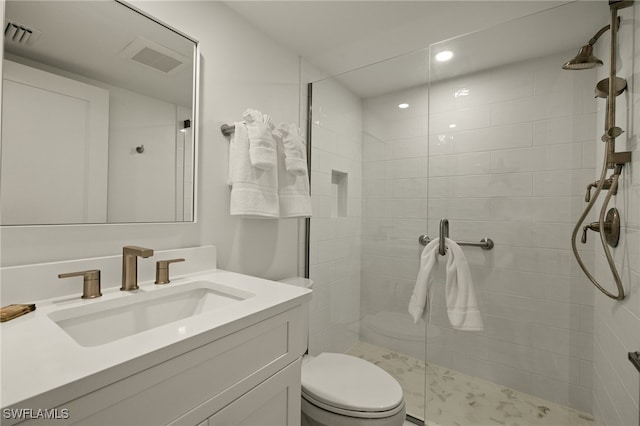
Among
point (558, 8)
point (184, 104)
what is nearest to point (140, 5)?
point (184, 104)

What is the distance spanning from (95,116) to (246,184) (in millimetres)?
567

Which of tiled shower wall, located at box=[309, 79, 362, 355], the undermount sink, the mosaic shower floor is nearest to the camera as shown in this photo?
A: the undermount sink

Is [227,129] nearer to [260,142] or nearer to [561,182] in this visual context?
[260,142]

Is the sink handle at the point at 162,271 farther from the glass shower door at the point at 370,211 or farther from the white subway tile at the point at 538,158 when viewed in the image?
the white subway tile at the point at 538,158

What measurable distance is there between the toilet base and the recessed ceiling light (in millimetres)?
1797

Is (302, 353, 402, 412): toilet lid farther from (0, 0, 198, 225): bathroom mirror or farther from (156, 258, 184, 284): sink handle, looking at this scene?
(0, 0, 198, 225): bathroom mirror

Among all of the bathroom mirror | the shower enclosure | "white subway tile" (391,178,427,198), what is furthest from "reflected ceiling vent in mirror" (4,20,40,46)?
"white subway tile" (391,178,427,198)

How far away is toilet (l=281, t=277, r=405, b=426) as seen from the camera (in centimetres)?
114

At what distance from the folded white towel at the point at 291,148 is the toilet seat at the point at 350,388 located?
3.20 ft

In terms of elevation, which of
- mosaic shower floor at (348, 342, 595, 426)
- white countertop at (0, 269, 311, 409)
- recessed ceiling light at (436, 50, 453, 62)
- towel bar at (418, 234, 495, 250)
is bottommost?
mosaic shower floor at (348, 342, 595, 426)

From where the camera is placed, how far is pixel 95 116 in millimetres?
980

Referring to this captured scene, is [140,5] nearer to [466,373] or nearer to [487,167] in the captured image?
[487,167]

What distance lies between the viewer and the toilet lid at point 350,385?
117 centimetres

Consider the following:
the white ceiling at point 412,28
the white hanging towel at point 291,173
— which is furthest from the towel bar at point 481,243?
the white ceiling at point 412,28
